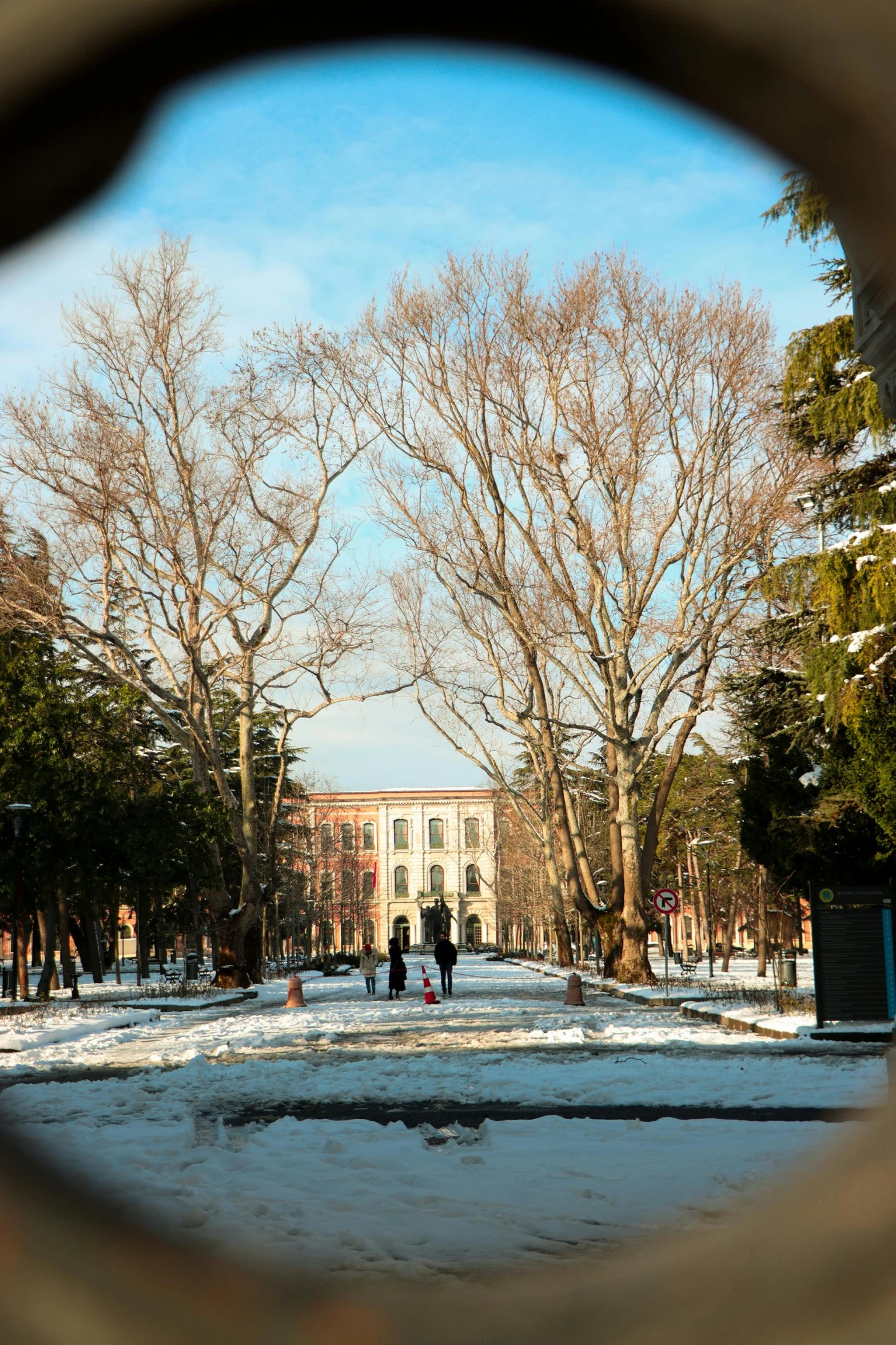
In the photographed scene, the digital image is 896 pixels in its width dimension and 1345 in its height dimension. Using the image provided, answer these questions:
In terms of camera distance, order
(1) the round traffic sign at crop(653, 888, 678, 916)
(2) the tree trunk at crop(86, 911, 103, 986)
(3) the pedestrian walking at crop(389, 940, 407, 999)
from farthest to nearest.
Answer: (2) the tree trunk at crop(86, 911, 103, 986) < (3) the pedestrian walking at crop(389, 940, 407, 999) < (1) the round traffic sign at crop(653, 888, 678, 916)

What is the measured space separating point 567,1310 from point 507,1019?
20297mm

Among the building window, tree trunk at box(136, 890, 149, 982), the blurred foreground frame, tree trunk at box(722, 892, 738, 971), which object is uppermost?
the blurred foreground frame

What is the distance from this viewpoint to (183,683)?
32.6m

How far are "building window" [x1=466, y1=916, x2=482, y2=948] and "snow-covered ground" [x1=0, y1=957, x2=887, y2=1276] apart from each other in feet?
355

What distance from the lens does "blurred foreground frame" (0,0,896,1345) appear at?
193 cm

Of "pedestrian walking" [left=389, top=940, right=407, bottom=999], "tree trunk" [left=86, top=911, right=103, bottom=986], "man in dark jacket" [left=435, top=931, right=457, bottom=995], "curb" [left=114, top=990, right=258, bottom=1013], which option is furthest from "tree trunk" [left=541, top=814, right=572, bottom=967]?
"tree trunk" [left=86, top=911, right=103, bottom=986]

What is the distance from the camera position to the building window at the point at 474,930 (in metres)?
127

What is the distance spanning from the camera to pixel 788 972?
2500 cm

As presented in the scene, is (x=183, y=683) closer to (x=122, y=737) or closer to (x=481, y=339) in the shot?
(x=122, y=737)

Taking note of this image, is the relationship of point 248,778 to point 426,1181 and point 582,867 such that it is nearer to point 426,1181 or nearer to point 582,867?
point 582,867

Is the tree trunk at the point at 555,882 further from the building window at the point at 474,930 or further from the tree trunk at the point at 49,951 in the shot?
the building window at the point at 474,930

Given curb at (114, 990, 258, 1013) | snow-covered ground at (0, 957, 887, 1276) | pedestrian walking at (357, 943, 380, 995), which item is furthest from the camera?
pedestrian walking at (357, 943, 380, 995)

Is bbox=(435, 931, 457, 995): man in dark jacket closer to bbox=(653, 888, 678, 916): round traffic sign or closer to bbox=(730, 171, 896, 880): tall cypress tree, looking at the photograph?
bbox=(653, 888, 678, 916): round traffic sign

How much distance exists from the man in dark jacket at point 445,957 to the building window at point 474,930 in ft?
312
